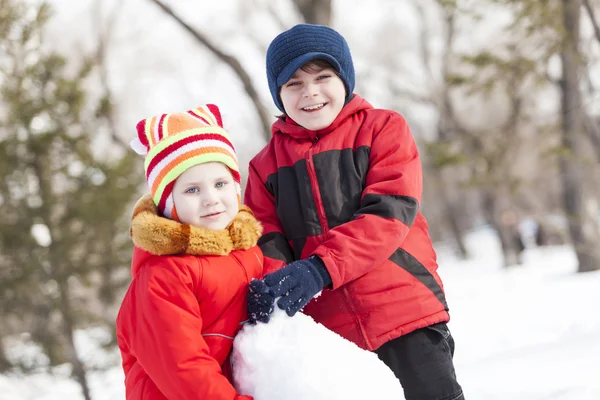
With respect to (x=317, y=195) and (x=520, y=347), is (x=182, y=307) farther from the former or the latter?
(x=520, y=347)

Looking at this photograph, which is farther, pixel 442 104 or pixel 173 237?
pixel 442 104

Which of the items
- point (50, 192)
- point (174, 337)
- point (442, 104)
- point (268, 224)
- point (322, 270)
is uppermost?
point (442, 104)

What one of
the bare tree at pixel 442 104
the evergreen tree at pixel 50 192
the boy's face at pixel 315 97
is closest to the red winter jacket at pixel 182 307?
the boy's face at pixel 315 97

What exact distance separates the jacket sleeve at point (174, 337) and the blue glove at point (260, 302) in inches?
6.8

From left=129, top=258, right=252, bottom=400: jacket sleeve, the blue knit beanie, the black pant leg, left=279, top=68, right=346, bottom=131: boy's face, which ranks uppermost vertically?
the blue knit beanie

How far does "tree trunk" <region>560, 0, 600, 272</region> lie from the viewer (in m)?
8.64

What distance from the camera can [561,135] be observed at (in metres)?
8.99

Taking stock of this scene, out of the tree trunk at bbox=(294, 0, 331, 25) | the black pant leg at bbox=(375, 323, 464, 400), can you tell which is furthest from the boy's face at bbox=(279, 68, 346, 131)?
the tree trunk at bbox=(294, 0, 331, 25)

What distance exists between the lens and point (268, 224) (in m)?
2.35

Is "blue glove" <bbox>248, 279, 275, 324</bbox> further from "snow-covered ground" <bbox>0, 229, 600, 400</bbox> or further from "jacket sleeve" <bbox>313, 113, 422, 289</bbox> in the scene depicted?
"snow-covered ground" <bbox>0, 229, 600, 400</bbox>

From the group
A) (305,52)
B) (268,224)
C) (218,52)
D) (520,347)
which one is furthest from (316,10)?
(268,224)

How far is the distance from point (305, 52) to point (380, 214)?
2.17ft

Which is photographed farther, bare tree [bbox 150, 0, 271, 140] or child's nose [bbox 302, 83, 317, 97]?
bare tree [bbox 150, 0, 271, 140]

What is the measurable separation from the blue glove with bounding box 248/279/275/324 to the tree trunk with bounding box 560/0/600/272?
7633 millimetres
